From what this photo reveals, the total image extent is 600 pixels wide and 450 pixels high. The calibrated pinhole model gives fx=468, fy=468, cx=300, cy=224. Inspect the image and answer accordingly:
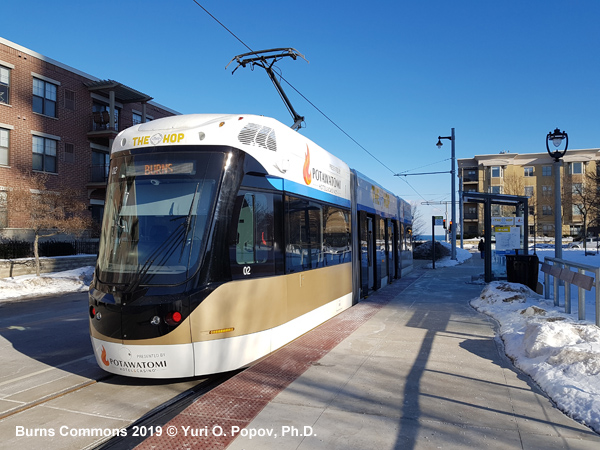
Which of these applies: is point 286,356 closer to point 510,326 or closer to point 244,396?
point 244,396

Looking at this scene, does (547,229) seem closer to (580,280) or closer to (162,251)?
(580,280)

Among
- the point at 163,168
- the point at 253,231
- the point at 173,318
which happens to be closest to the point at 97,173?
the point at 163,168

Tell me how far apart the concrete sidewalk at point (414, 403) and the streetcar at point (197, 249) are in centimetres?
102

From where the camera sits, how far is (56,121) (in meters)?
26.2

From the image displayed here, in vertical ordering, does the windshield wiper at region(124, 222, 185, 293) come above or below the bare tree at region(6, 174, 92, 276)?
below

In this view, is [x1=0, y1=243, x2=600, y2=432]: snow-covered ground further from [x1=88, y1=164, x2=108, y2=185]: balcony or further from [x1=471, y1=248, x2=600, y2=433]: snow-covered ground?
[x1=88, y1=164, x2=108, y2=185]: balcony

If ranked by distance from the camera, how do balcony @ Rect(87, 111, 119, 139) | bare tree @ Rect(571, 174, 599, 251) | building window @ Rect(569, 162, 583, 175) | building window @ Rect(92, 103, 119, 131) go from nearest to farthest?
1. bare tree @ Rect(571, 174, 599, 251)
2. balcony @ Rect(87, 111, 119, 139)
3. building window @ Rect(92, 103, 119, 131)
4. building window @ Rect(569, 162, 583, 175)

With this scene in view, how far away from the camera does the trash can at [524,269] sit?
13227 mm

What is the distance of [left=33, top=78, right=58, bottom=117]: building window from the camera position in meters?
25.0

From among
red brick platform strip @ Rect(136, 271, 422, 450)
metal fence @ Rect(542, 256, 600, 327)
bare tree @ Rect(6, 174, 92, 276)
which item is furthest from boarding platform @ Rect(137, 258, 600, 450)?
bare tree @ Rect(6, 174, 92, 276)

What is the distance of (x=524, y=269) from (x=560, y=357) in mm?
8176

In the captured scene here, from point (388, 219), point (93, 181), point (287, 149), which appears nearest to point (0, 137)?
point (93, 181)

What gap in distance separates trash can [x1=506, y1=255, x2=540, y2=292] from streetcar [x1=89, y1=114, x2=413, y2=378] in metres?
8.75

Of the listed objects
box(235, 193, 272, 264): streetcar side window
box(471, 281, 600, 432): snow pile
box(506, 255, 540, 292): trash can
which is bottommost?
box(471, 281, 600, 432): snow pile
